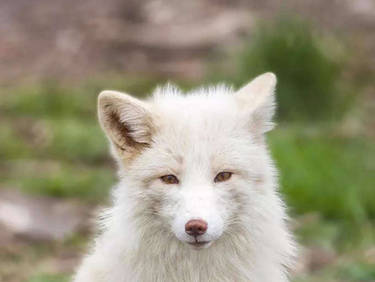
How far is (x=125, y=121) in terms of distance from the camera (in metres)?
5.32

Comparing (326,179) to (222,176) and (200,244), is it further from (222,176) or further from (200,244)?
(200,244)

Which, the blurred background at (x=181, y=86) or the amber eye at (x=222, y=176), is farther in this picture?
the blurred background at (x=181, y=86)

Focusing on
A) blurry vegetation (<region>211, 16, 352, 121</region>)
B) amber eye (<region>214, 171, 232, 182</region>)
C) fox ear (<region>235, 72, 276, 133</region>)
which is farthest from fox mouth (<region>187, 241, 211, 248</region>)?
blurry vegetation (<region>211, 16, 352, 121</region>)

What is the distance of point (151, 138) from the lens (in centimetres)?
527

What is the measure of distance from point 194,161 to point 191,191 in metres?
0.18

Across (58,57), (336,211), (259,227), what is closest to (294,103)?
(336,211)

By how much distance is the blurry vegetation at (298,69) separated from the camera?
11742 millimetres

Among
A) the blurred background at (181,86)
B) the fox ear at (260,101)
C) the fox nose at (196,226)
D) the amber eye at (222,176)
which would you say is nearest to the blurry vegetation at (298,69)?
the blurred background at (181,86)

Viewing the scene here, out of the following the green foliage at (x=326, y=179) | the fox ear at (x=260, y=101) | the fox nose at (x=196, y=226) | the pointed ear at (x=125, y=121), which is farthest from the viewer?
the green foliage at (x=326, y=179)

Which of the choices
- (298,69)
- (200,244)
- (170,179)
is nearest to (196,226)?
(200,244)

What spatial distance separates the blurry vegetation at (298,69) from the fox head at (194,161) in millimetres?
6271

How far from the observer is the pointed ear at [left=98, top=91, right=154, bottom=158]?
5266 mm

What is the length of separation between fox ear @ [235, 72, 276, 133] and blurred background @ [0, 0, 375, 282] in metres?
2.44

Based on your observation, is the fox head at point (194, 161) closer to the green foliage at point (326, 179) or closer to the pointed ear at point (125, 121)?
the pointed ear at point (125, 121)
